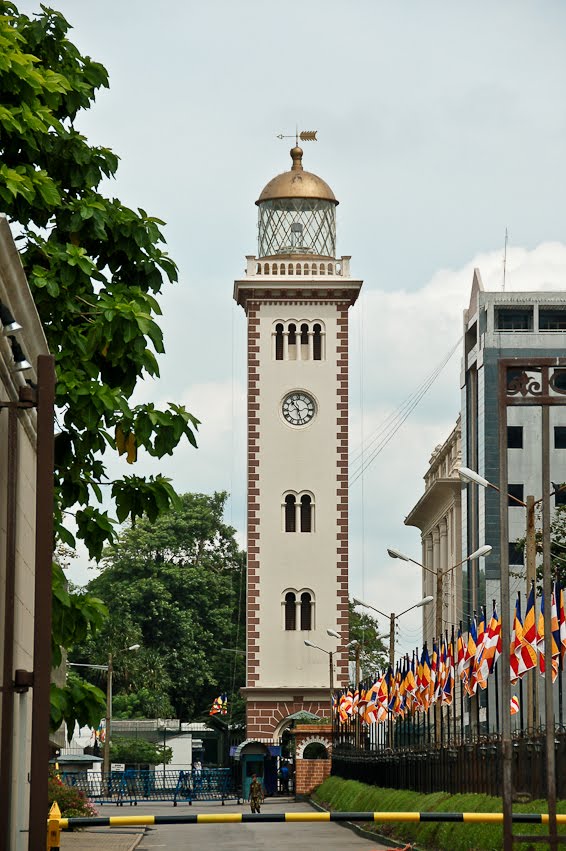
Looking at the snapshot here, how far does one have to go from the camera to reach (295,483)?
7306 cm

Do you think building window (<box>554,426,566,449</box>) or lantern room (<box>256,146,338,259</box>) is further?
building window (<box>554,426,566,449</box>)

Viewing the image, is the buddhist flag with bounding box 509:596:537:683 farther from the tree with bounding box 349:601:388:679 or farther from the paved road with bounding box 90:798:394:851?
the tree with bounding box 349:601:388:679

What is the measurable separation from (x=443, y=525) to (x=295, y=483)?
24.2m

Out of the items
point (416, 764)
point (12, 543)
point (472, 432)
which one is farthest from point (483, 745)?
point (472, 432)

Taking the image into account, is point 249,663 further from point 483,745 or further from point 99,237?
point 99,237

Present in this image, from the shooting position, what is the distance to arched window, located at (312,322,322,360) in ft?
245

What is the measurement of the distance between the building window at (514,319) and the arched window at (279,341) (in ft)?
43.7

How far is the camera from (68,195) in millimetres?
20359

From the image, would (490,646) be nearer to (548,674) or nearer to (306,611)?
(548,674)

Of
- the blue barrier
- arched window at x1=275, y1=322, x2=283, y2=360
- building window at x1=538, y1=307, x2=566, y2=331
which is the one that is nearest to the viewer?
the blue barrier

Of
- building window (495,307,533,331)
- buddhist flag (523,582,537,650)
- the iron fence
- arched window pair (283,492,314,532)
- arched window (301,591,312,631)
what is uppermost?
building window (495,307,533,331)

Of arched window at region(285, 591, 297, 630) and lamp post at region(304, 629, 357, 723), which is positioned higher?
arched window at region(285, 591, 297, 630)

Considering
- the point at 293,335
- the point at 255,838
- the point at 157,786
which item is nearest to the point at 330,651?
the point at 157,786

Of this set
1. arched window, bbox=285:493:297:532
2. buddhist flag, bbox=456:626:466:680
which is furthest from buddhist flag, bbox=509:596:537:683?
arched window, bbox=285:493:297:532
